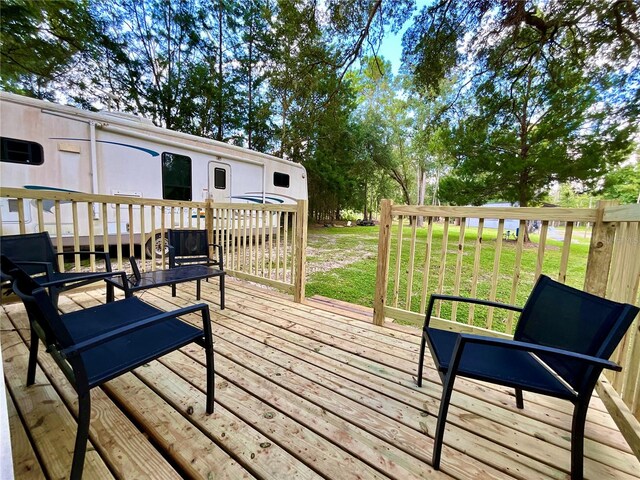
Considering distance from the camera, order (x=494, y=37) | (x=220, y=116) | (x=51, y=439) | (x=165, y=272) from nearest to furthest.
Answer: (x=51, y=439) → (x=165, y=272) → (x=494, y=37) → (x=220, y=116)

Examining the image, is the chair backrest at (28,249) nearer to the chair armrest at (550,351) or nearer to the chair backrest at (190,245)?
the chair backrest at (190,245)

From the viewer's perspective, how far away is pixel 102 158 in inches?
175

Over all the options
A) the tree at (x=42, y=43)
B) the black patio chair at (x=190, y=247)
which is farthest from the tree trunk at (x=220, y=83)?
the black patio chair at (x=190, y=247)

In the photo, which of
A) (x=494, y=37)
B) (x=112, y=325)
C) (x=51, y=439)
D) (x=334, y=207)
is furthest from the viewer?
(x=334, y=207)

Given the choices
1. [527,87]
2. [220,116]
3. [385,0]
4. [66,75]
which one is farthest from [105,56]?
[527,87]

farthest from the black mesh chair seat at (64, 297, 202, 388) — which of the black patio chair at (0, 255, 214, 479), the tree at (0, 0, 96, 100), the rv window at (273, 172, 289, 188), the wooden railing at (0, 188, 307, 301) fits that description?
the tree at (0, 0, 96, 100)

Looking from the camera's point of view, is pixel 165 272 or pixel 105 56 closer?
pixel 165 272

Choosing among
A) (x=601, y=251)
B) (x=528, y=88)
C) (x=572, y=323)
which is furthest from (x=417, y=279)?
(x=528, y=88)

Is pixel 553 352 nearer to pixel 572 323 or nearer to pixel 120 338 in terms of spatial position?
pixel 572 323

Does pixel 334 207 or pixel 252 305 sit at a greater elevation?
pixel 334 207

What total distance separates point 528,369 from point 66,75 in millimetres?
12568

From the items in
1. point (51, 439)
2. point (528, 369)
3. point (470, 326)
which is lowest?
point (51, 439)

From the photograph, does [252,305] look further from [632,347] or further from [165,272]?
[632,347]

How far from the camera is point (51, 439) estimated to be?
1187 millimetres
